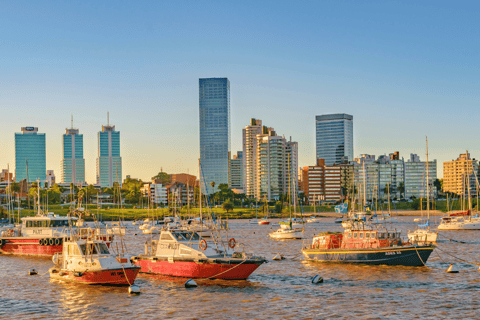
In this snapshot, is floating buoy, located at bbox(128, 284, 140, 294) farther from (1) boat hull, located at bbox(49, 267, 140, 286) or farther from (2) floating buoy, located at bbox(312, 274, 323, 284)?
(2) floating buoy, located at bbox(312, 274, 323, 284)

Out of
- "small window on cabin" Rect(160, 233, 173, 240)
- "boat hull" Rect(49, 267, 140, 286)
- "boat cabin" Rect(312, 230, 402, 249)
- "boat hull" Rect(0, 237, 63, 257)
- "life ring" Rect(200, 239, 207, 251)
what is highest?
"small window on cabin" Rect(160, 233, 173, 240)

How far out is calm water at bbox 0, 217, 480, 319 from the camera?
33125 millimetres

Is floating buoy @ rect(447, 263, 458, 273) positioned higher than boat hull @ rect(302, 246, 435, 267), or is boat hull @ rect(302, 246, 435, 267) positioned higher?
boat hull @ rect(302, 246, 435, 267)

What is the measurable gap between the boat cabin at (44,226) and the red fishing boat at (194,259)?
86.2ft

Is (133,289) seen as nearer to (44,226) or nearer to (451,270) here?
(451,270)

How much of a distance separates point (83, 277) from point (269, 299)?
14.8 meters

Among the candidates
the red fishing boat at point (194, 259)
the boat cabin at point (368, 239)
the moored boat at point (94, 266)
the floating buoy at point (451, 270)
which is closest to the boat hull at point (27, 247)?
the red fishing boat at point (194, 259)

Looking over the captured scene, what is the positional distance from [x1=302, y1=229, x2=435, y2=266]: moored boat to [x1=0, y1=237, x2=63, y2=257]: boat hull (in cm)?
3451

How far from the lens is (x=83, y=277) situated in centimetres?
4194

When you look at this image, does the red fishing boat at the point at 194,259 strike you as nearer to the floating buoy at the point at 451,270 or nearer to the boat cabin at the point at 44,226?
the floating buoy at the point at 451,270

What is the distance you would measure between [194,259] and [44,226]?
34002mm

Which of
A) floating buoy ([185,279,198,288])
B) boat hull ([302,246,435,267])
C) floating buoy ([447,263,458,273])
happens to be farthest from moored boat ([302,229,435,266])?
floating buoy ([185,279,198,288])

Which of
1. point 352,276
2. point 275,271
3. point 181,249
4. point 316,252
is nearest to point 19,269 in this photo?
point 181,249

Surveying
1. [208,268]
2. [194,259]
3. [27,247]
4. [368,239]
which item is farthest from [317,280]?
[27,247]
